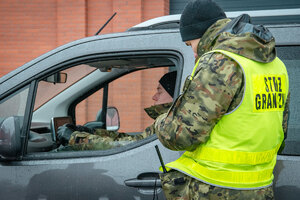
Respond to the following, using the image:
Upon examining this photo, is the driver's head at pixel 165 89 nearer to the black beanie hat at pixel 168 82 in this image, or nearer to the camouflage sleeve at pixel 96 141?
the black beanie hat at pixel 168 82

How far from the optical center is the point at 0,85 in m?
2.12

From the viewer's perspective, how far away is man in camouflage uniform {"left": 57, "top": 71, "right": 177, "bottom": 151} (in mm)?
2264

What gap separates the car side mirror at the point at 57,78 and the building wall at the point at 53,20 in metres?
4.15

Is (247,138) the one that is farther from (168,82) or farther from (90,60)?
(168,82)

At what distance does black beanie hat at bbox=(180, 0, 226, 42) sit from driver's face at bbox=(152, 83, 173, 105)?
2.86 feet

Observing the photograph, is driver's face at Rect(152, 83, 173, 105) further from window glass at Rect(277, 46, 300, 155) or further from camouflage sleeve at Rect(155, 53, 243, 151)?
camouflage sleeve at Rect(155, 53, 243, 151)

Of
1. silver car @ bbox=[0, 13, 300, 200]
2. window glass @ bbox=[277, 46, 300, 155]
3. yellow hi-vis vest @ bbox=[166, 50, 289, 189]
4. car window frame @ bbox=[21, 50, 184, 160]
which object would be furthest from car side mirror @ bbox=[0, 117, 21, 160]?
window glass @ bbox=[277, 46, 300, 155]

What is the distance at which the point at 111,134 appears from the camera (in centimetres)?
279

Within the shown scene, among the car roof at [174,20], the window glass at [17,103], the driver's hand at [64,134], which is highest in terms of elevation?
the car roof at [174,20]

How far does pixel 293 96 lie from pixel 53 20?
554 cm

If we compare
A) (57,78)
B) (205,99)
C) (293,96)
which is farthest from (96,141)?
(293,96)

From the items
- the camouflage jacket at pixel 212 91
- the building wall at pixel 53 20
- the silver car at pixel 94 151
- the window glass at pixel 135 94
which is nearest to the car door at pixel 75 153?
the silver car at pixel 94 151

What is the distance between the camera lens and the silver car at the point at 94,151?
193 centimetres

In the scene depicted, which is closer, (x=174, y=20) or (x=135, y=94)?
(x=174, y=20)
